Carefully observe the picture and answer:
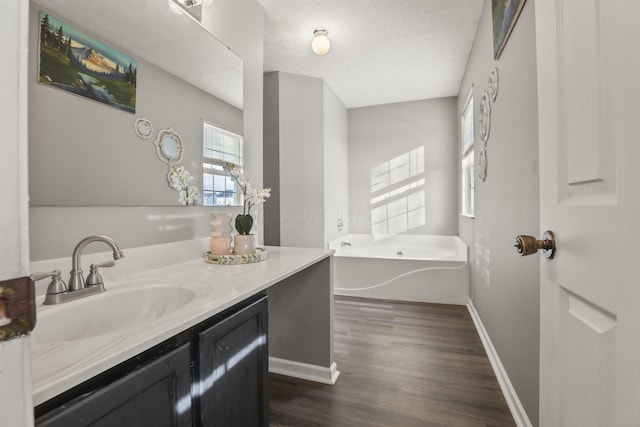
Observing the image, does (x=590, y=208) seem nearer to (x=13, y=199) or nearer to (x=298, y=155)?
A: (x=13, y=199)

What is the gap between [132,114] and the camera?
48.3 inches

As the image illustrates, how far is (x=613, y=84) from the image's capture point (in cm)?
49

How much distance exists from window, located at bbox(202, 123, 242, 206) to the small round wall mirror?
170 millimetres

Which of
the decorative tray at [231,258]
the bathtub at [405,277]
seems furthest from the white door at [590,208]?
the bathtub at [405,277]

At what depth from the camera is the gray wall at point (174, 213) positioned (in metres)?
0.99

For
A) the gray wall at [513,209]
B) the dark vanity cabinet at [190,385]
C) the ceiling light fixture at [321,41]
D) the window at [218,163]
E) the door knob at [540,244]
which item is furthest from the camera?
the ceiling light fixture at [321,41]

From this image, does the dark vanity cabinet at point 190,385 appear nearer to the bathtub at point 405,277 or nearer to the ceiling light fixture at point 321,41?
the ceiling light fixture at point 321,41

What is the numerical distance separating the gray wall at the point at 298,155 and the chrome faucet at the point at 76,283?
97.3 inches

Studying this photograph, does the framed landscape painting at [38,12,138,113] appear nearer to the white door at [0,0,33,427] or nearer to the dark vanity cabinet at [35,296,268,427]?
the white door at [0,0,33,427]

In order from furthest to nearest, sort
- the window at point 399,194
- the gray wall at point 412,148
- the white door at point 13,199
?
1. the window at point 399,194
2. the gray wall at point 412,148
3. the white door at point 13,199

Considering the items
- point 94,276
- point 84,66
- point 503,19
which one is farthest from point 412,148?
point 94,276

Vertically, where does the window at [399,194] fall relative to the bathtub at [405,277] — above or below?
above

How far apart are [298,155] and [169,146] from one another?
7.17ft

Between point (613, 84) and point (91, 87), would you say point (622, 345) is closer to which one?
point (613, 84)
